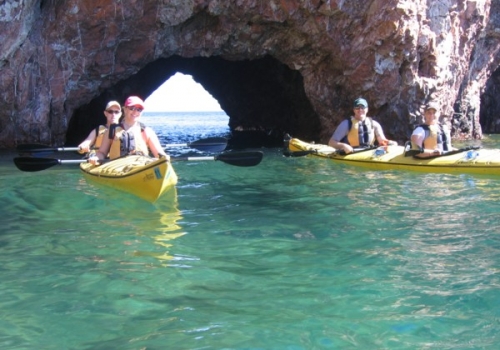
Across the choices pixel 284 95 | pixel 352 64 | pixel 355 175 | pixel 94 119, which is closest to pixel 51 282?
pixel 355 175

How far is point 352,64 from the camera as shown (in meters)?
15.3

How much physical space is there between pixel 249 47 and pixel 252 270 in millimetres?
11551

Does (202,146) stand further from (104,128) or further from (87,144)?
Result: (87,144)

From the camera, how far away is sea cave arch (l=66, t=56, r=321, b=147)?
19859mm

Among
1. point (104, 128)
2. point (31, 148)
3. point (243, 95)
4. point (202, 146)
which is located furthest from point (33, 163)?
point (243, 95)

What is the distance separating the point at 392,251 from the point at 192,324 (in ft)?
7.63

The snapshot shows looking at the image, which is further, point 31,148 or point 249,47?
point 249,47

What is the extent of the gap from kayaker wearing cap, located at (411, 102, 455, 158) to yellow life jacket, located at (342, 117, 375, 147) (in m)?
1.32

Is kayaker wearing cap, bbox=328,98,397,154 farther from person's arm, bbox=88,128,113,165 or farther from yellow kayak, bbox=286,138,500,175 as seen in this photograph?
person's arm, bbox=88,128,113,165

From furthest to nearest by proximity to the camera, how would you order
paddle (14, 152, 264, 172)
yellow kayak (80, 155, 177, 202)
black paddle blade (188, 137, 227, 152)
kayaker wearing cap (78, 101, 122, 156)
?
black paddle blade (188, 137, 227, 152), kayaker wearing cap (78, 101, 122, 156), paddle (14, 152, 264, 172), yellow kayak (80, 155, 177, 202)

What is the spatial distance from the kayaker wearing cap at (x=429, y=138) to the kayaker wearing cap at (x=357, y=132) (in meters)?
1.08

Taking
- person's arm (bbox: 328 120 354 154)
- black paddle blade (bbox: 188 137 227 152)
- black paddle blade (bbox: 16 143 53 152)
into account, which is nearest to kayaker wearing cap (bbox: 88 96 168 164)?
black paddle blade (bbox: 188 137 227 152)

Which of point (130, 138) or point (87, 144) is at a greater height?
point (130, 138)

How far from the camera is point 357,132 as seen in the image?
1180 centimetres
